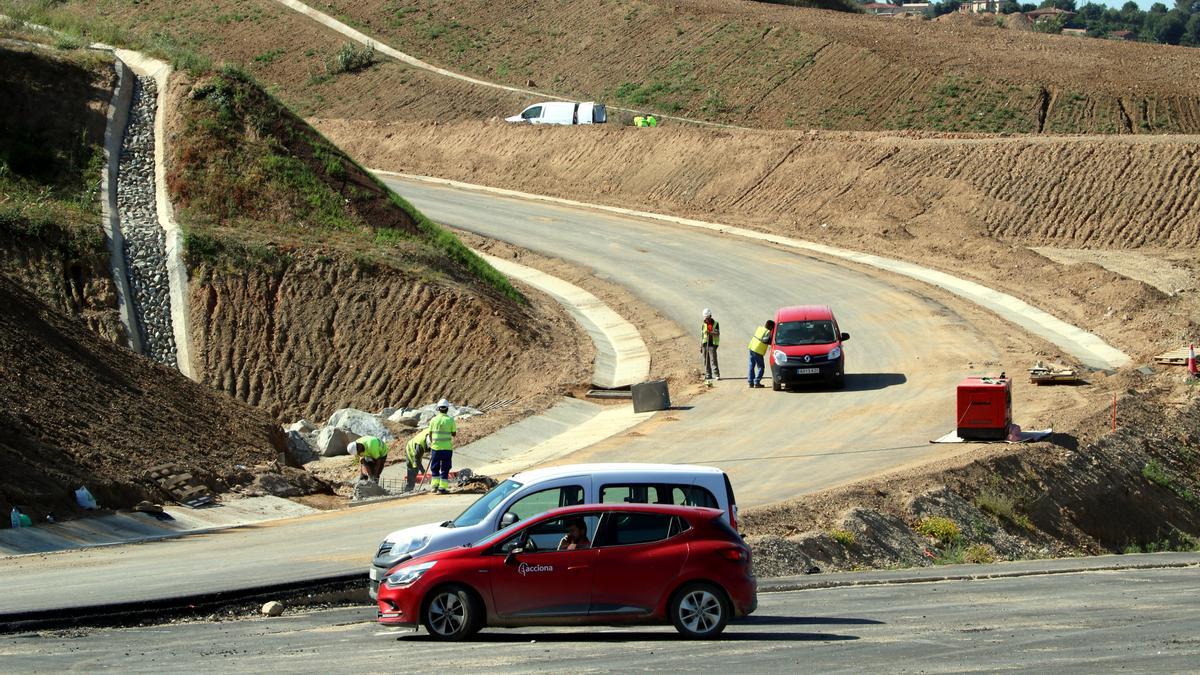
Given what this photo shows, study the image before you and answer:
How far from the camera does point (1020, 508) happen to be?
24734 millimetres

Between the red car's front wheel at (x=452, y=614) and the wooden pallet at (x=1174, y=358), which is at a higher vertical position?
the wooden pallet at (x=1174, y=358)

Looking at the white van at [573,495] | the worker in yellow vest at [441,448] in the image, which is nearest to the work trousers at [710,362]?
the worker in yellow vest at [441,448]

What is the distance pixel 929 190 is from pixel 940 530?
3015cm

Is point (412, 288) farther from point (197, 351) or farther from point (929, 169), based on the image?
point (929, 169)

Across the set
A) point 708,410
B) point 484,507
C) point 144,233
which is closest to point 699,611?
point 484,507

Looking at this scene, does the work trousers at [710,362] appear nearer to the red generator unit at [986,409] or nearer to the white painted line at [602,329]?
the white painted line at [602,329]

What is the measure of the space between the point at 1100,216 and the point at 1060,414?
21.0m

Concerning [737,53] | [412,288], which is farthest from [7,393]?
[737,53]

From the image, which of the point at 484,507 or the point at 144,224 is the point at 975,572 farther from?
the point at 144,224

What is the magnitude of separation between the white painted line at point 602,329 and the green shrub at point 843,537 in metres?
13.7

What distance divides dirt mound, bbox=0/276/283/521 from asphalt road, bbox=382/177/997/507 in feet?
22.2

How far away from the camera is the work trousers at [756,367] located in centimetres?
3341

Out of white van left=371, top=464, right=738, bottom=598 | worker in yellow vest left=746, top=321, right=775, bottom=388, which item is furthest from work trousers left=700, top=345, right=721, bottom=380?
white van left=371, top=464, right=738, bottom=598

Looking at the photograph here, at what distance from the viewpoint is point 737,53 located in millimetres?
74938
